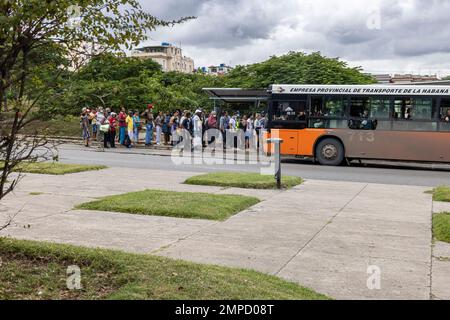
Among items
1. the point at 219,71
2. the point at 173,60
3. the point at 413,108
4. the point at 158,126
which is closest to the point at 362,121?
the point at 413,108

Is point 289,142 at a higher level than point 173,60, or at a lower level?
lower

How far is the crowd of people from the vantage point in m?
Answer: 24.4

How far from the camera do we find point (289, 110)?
2005cm

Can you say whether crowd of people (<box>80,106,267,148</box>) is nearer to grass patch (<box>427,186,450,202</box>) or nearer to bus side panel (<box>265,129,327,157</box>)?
bus side panel (<box>265,129,327,157</box>)

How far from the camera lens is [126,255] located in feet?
18.8

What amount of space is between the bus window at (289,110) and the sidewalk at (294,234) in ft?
27.4

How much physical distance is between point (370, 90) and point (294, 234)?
12.4 metres

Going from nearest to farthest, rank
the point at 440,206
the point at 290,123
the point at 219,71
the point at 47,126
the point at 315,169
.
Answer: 1. the point at 47,126
2. the point at 440,206
3. the point at 315,169
4. the point at 290,123
5. the point at 219,71

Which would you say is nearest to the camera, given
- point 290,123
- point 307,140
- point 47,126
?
point 47,126

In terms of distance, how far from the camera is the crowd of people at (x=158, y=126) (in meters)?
24.4

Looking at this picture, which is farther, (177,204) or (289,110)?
(289,110)

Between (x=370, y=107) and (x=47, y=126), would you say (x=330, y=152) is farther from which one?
(x=47, y=126)

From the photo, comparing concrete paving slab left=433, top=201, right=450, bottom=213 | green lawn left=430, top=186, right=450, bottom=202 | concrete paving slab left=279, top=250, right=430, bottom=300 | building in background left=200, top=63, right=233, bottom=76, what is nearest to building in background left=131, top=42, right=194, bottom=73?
building in background left=200, top=63, right=233, bottom=76
